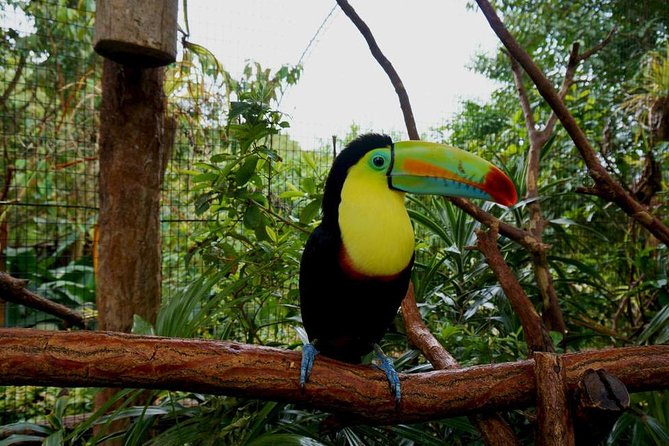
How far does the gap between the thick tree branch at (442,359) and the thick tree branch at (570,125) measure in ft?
2.23

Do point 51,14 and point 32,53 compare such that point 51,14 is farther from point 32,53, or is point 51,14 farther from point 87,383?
point 87,383

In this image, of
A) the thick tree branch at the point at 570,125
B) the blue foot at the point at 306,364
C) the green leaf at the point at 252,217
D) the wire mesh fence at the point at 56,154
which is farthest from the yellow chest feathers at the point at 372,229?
the wire mesh fence at the point at 56,154

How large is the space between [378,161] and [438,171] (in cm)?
15

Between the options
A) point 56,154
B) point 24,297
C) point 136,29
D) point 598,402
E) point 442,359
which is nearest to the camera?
point 598,402

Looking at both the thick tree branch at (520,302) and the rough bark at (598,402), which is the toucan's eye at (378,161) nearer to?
the thick tree branch at (520,302)

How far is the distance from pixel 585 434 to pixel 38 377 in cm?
104

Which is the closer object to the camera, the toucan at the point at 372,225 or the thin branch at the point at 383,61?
the toucan at the point at 372,225

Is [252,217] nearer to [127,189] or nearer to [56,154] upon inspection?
[127,189]

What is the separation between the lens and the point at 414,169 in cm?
130

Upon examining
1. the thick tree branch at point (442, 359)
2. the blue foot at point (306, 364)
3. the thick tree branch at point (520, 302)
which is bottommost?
the thick tree branch at point (442, 359)

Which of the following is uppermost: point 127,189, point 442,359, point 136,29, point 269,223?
point 136,29

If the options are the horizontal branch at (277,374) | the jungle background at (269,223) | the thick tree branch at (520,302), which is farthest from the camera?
the jungle background at (269,223)

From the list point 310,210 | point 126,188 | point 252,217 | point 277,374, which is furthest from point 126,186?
point 277,374

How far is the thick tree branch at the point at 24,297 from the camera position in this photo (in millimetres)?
1651
